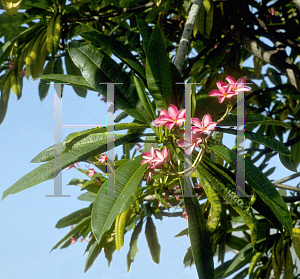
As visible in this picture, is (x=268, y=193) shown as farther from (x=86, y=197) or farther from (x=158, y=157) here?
(x=86, y=197)

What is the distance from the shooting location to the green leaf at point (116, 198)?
646 millimetres

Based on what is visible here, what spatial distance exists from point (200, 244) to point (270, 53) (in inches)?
36.6

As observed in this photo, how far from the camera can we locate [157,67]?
76 centimetres

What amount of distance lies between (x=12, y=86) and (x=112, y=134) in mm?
1055

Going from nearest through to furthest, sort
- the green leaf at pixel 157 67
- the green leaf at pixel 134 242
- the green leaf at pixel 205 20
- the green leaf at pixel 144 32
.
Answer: the green leaf at pixel 157 67, the green leaf at pixel 144 32, the green leaf at pixel 205 20, the green leaf at pixel 134 242

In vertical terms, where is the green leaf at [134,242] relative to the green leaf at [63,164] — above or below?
below

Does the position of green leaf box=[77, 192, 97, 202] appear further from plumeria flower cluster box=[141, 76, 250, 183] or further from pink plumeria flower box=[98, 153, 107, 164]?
plumeria flower cluster box=[141, 76, 250, 183]

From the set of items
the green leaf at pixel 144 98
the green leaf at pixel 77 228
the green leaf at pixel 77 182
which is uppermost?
the green leaf at pixel 144 98

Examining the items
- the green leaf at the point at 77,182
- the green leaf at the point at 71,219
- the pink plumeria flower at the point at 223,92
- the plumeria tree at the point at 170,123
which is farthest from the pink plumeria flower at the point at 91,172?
the pink plumeria flower at the point at 223,92

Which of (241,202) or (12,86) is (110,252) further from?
(12,86)

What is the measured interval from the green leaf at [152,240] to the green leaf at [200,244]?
715mm

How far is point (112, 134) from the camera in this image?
0.78 meters

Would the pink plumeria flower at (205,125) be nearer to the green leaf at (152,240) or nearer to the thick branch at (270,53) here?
the thick branch at (270,53)

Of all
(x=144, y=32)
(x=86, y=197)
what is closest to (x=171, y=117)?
(x=144, y=32)
